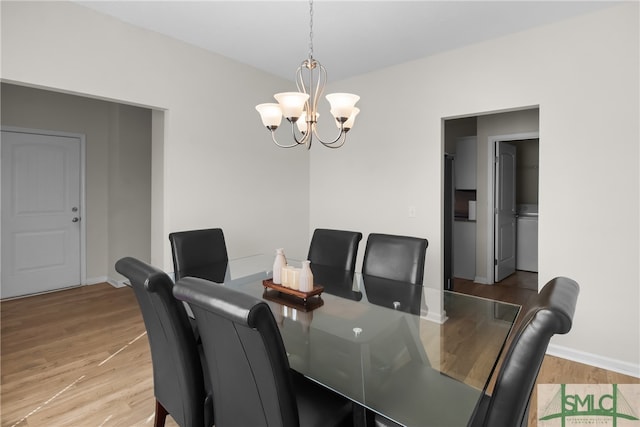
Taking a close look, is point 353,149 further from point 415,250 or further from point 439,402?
point 439,402

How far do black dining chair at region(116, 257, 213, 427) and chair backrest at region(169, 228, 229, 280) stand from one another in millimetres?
937

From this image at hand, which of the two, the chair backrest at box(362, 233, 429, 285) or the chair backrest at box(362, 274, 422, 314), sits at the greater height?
the chair backrest at box(362, 233, 429, 285)

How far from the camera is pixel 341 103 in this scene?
1840 mm

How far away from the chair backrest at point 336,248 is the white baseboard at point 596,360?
1.77 meters

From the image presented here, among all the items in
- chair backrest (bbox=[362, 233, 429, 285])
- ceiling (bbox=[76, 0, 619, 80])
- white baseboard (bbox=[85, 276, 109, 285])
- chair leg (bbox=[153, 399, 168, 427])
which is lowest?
chair leg (bbox=[153, 399, 168, 427])

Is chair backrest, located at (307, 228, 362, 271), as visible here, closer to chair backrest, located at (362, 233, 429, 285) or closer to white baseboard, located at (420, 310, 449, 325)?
chair backrest, located at (362, 233, 429, 285)

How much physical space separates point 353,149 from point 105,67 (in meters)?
2.42

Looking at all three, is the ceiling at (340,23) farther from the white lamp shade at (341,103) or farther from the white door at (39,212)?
the white door at (39,212)

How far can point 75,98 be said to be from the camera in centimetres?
437

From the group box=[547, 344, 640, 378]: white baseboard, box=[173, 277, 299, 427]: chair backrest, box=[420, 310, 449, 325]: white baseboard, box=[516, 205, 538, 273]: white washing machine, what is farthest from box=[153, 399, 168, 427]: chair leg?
box=[516, 205, 538, 273]: white washing machine

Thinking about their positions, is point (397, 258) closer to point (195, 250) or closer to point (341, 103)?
point (341, 103)

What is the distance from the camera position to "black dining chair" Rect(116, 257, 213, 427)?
1334mm

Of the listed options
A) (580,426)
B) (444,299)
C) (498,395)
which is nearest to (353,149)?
(444,299)

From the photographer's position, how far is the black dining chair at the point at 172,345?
1334 millimetres
